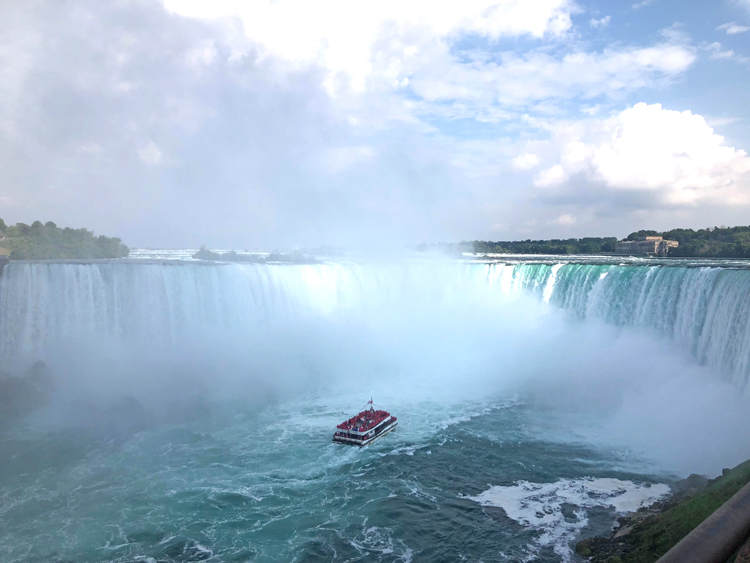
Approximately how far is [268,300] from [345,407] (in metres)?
10.3

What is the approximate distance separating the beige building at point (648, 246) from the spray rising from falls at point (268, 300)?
23158 millimetres

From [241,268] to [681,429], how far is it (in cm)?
2150

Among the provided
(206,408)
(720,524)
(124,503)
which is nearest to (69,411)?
(206,408)

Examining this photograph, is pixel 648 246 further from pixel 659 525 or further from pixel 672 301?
pixel 659 525

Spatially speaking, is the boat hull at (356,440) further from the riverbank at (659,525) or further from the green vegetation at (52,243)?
the green vegetation at (52,243)

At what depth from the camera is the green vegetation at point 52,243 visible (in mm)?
37219

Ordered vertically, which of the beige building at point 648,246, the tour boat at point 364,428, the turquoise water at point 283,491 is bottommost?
the turquoise water at point 283,491

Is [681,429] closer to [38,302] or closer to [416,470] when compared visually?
[416,470]

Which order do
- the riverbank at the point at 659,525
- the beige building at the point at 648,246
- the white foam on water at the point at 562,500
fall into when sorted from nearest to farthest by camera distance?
the riverbank at the point at 659,525
the white foam on water at the point at 562,500
the beige building at the point at 648,246

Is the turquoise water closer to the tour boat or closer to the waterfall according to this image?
the tour boat

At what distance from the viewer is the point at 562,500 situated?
484 inches

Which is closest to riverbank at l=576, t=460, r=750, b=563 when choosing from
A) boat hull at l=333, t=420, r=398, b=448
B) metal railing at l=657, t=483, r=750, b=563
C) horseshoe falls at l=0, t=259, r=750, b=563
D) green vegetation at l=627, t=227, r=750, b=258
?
horseshoe falls at l=0, t=259, r=750, b=563

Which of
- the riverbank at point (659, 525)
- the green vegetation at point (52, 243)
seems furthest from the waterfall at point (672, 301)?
the green vegetation at point (52, 243)

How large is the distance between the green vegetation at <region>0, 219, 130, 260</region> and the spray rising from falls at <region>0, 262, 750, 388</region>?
57.9ft
